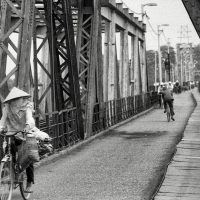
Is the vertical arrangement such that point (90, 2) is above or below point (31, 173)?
above

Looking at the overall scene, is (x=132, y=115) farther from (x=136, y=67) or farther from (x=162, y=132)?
(x=162, y=132)

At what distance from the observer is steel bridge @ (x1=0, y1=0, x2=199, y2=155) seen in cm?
1215

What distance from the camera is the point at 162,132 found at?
75.0ft

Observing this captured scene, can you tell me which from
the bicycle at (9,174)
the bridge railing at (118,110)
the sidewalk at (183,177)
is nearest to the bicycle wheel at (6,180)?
the bicycle at (9,174)

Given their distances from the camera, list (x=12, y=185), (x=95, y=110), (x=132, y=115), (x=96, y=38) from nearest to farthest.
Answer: (x=12, y=185)
(x=96, y=38)
(x=95, y=110)
(x=132, y=115)

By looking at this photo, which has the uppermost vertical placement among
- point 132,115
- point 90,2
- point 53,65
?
point 90,2

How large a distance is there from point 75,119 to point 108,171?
19.0ft

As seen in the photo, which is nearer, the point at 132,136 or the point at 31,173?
the point at 31,173

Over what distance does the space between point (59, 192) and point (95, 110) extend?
39.8 ft

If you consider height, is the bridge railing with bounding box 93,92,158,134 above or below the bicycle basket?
below

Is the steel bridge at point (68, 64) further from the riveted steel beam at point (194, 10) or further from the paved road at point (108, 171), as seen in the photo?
the riveted steel beam at point (194, 10)

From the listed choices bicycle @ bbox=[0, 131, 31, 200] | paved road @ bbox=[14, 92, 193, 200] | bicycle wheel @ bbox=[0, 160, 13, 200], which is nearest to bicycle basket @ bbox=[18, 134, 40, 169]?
bicycle @ bbox=[0, 131, 31, 200]

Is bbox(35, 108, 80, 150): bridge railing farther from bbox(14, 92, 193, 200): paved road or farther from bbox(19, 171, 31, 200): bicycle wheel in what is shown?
bbox(19, 171, 31, 200): bicycle wheel

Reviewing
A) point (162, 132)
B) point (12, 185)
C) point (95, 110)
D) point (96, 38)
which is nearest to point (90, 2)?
point (96, 38)
